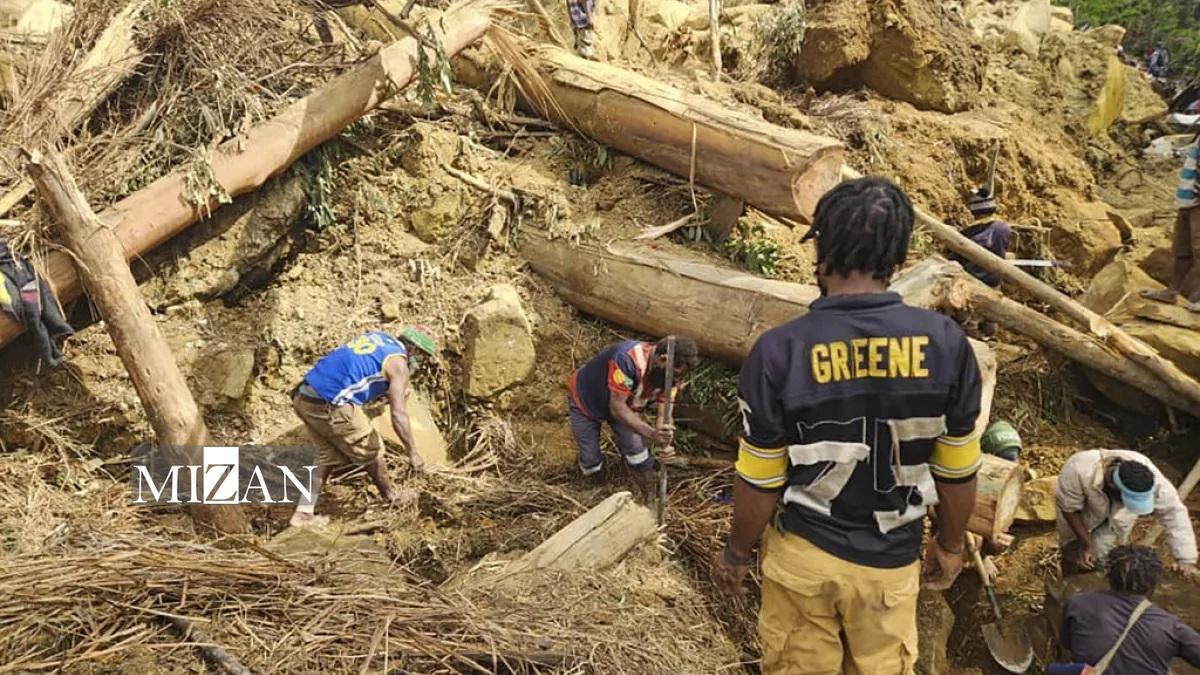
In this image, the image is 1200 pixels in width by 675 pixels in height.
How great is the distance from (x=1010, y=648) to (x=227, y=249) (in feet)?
17.5

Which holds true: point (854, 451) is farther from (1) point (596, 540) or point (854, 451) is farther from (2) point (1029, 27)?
(2) point (1029, 27)

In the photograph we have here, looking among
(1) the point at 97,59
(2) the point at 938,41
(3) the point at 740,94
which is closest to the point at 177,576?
(1) the point at 97,59

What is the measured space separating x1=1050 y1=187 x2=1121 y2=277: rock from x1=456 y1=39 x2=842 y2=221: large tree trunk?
413 cm

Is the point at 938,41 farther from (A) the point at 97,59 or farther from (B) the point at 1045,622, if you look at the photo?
(A) the point at 97,59

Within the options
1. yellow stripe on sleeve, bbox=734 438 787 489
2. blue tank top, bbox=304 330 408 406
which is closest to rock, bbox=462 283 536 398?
blue tank top, bbox=304 330 408 406

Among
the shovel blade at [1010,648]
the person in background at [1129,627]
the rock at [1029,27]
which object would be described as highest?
the rock at [1029,27]

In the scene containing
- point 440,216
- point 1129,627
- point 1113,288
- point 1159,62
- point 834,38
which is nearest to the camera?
point 1129,627

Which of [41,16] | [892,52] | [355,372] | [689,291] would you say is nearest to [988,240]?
[892,52]

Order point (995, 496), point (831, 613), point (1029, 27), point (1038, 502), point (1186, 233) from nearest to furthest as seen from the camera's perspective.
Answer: point (831, 613) < point (995, 496) < point (1038, 502) < point (1186, 233) < point (1029, 27)

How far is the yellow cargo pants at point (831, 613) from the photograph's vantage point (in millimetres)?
2428

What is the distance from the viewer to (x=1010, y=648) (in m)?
4.80

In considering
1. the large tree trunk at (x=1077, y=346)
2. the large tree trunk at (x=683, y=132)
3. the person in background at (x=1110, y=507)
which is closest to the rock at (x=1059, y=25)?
the large tree trunk at (x=1077, y=346)

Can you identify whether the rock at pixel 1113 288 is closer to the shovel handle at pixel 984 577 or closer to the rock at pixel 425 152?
the shovel handle at pixel 984 577

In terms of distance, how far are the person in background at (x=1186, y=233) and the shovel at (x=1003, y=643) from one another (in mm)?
2934
